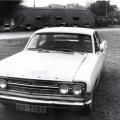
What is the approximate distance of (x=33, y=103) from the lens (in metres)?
3.13

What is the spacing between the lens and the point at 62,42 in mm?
4785

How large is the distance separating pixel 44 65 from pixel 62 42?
4.16 feet

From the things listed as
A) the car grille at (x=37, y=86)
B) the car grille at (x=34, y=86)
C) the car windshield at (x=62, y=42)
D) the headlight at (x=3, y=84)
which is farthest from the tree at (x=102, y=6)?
the headlight at (x=3, y=84)

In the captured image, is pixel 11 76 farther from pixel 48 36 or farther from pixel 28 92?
pixel 48 36

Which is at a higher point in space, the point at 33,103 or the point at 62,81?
the point at 62,81

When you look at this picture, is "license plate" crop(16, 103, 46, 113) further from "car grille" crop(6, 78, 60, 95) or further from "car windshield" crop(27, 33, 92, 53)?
"car windshield" crop(27, 33, 92, 53)

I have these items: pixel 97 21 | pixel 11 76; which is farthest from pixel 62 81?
pixel 97 21

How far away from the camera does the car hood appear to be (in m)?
3.17

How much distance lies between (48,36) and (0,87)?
1.96 metres

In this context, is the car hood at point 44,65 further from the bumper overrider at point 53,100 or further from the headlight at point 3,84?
the bumper overrider at point 53,100

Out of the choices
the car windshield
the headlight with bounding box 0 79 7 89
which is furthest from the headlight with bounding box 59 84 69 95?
the car windshield

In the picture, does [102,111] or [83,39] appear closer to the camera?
[102,111]

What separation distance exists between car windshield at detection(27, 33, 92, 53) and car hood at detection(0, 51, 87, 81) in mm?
244

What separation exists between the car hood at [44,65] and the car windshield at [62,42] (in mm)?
244
